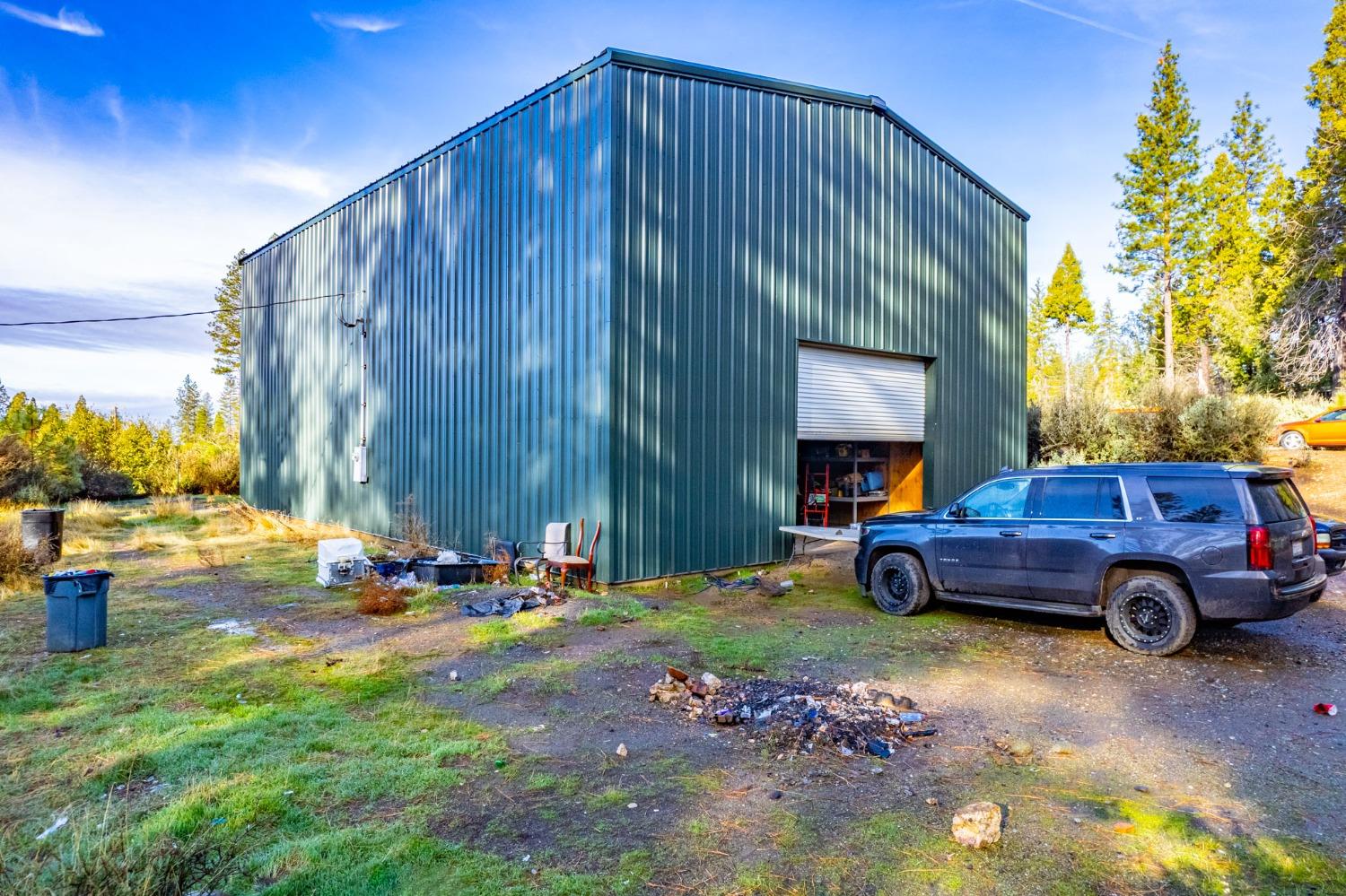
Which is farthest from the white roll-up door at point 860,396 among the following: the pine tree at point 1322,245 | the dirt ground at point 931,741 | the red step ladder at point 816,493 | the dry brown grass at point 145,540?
the pine tree at point 1322,245

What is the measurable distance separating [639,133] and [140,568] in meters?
10.6

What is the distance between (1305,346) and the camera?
27.3 m

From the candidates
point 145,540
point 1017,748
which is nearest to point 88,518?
point 145,540

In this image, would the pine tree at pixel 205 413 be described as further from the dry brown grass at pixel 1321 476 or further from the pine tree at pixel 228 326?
the dry brown grass at pixel 1321 476

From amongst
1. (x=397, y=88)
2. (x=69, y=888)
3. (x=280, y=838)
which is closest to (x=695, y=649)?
(x=280, y=838)

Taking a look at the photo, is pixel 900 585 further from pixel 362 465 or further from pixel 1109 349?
pixel 1109 349

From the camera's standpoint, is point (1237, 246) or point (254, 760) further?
point (1237, 246)

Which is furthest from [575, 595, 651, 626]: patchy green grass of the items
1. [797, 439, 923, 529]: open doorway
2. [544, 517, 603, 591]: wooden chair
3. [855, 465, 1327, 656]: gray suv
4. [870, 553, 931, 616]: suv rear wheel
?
[797, 439, 923, 529]: open doorway

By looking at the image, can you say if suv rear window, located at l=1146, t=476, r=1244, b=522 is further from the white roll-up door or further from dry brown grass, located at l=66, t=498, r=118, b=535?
dry brown grass, located at l=66, t=498, r=118, b=535

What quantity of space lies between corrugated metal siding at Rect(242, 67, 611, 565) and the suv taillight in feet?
22.1

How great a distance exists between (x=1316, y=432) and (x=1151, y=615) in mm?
18618

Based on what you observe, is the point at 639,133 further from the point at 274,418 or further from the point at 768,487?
the point at 274,418

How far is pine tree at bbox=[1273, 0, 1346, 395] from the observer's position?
995 inches

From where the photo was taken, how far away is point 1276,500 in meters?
6.35
